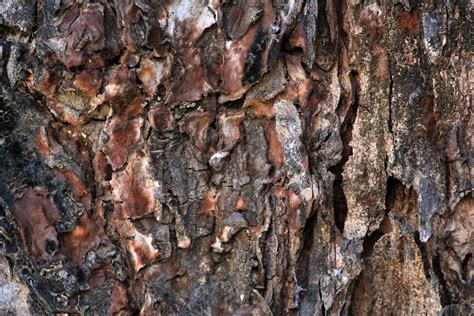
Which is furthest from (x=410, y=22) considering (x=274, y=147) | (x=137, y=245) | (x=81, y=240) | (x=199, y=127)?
(x=81, y=240)

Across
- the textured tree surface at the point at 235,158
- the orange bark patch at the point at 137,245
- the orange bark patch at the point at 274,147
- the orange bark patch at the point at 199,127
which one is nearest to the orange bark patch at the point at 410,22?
the textured tree surface at the point at 235,158

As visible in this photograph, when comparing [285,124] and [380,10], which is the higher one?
[380,10]

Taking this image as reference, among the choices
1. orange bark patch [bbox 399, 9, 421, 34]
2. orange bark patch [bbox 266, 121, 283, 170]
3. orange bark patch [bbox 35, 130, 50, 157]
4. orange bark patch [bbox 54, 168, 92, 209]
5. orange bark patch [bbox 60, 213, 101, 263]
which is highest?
orange bark patch [bbox 399, 9, 421, 34]

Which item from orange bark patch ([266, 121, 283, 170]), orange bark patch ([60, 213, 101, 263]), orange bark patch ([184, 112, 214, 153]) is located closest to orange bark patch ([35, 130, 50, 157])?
orange bark patch ([60, 213, 101, 263])

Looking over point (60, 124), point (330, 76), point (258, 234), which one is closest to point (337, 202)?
point (258, 234)

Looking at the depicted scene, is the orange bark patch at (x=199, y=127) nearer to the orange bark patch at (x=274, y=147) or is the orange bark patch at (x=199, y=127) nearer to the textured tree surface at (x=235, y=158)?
the textured tree surface at (x=235, y=158)

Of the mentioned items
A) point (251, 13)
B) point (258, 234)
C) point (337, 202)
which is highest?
point (251, 13)

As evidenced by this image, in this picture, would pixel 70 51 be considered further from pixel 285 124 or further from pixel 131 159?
pixel 285 124

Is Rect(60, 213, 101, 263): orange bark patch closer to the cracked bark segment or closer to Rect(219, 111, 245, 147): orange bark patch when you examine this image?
the cracked bark segment
